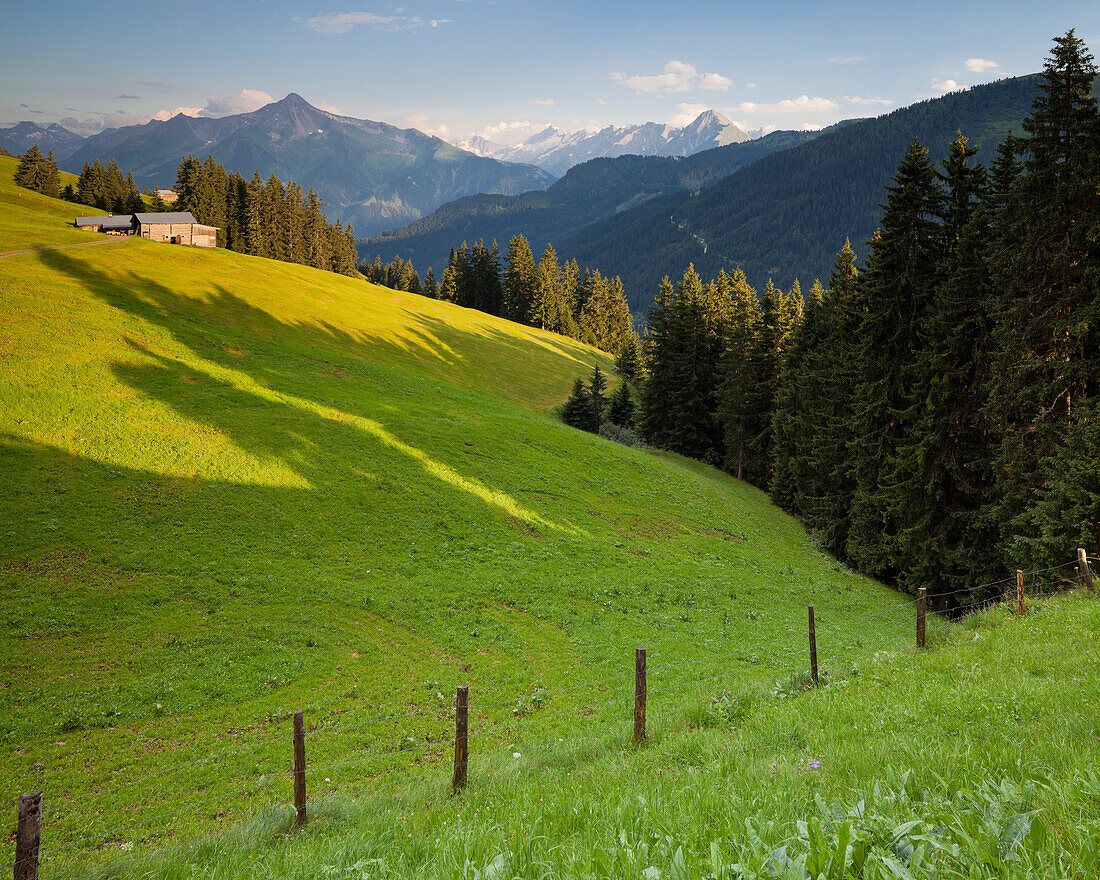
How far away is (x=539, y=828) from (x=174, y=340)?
4721 centimetres

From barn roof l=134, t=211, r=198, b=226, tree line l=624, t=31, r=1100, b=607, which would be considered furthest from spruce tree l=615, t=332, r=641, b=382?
barn roof l=134, t=211, r=198, b=226

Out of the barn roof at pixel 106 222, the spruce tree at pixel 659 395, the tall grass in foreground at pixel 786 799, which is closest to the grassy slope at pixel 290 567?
the tall grass in foreground at pixel 786 799

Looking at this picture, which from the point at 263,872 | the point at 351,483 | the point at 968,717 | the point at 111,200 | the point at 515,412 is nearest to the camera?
the point at 263,872

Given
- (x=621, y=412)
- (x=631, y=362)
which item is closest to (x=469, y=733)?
(x=621, y=412)

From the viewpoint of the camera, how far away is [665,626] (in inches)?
846

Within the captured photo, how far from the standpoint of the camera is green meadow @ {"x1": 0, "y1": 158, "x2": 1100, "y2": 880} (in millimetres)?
4531

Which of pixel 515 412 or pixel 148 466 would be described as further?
pixel 515 412

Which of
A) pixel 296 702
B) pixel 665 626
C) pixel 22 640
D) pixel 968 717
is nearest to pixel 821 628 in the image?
pixel 665 626

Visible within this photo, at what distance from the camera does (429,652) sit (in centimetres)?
1841

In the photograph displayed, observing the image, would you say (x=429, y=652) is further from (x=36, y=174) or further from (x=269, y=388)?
(x=36, y=174)

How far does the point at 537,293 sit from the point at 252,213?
5343 cm

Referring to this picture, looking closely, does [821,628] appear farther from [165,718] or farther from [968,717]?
[165,718]

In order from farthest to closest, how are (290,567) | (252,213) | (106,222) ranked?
(252,213) < (106,222) < (290,567)

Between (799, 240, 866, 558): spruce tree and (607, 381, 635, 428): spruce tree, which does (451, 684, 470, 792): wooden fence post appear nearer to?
(799, 240, 866, 558): spruce tree
